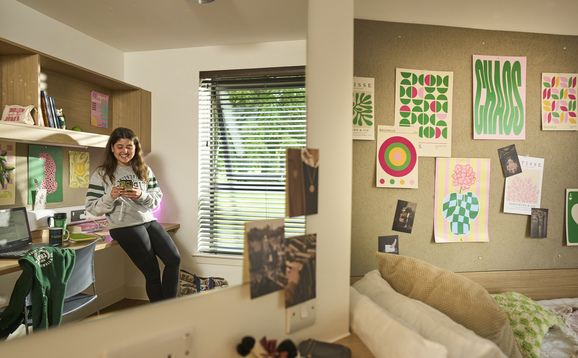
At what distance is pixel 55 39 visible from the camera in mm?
585

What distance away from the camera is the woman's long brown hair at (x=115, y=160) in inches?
25.0

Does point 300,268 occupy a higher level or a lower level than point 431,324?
higher

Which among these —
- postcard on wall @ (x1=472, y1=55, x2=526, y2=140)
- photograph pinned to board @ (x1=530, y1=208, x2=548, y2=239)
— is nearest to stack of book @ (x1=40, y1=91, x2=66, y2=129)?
postcard on wall @ (x1=472, y1=55, x2=526, y2=140)

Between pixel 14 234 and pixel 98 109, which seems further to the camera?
pixel 98 109

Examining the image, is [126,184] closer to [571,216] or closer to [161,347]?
[161,347]

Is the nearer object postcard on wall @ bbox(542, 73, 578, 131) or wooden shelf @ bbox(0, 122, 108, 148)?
wooden shelf @ bbox(0, 122, 108, 148)

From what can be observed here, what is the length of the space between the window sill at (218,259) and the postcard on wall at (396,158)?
1098 mm

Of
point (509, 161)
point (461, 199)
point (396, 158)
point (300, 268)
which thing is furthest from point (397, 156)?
point (300, 268)

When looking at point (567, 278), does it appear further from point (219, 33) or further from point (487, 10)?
point (219, 33)

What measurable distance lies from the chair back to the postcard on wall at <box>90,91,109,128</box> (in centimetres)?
22

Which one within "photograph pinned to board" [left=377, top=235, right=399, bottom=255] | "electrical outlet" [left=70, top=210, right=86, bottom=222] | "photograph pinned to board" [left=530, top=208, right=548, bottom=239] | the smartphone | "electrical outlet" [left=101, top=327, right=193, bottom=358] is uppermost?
the smartphone

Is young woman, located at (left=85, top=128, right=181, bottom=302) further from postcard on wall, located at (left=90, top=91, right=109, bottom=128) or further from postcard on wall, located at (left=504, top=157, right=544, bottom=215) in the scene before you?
postcard on wall, located at (left=504, top=157, right=544, bottom=215)

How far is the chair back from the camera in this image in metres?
0.61

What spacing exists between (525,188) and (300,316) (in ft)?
5.12
